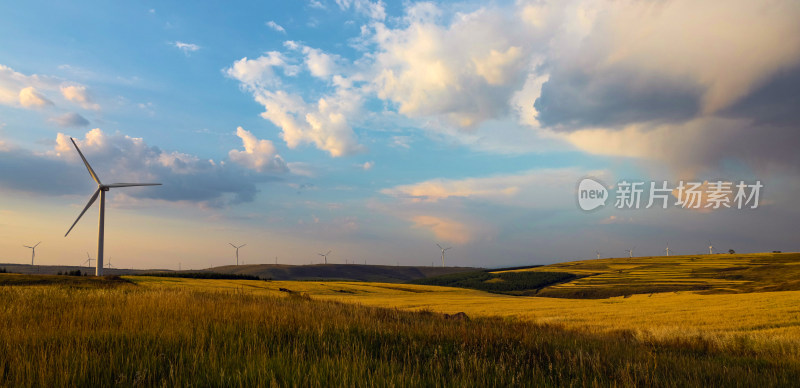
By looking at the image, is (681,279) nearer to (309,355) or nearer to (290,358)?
(309,355)

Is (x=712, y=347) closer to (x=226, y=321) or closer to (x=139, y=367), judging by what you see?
(x=226, y=321)

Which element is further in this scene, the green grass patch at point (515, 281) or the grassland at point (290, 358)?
the green grass patch at point (515, 281)

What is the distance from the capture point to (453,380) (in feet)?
16.6

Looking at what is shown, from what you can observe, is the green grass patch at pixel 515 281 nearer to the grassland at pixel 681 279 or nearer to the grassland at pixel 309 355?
the grassland at pixel 681 279

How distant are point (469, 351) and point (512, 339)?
2.30 metres

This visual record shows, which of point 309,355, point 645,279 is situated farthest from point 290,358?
point 645,279

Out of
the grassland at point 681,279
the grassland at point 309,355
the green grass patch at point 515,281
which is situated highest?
the grassland at point 309,355

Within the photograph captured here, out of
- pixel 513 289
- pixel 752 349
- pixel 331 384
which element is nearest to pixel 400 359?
pixel 331 384

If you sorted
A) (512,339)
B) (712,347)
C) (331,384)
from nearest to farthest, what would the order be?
(331,384) < (512,339) < (712,347)

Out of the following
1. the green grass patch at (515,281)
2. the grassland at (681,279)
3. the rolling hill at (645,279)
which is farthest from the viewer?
the green grass patch at (515,281)

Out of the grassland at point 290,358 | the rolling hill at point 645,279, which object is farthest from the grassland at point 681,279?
the grassland at point 290,358

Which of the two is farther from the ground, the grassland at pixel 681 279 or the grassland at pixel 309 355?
the grassland at pixel 309 355

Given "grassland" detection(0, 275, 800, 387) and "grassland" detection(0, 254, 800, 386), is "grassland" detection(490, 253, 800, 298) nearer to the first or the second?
"grassland" detection(0, 254, 800, 386)

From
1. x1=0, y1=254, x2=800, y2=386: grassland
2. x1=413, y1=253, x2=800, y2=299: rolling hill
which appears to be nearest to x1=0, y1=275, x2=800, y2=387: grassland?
x1=0, y1=254, x2=800, y2=386: grassland
